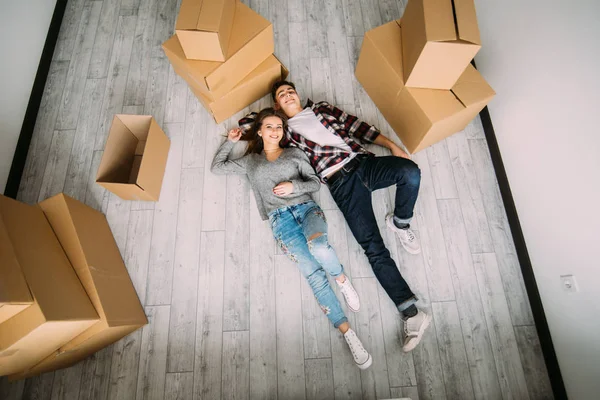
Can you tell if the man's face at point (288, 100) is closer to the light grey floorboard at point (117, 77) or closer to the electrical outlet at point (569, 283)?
the light grey floorboard at point (117, 77)

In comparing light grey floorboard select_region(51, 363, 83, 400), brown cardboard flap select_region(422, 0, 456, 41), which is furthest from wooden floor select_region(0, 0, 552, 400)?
brown cardboard flap select_region(422, 0, 456, 41)

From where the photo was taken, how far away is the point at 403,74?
1670mm

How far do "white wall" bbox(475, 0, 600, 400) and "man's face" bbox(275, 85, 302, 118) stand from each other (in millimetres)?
1161

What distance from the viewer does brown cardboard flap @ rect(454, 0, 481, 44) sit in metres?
1.38

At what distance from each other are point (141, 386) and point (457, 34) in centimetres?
214

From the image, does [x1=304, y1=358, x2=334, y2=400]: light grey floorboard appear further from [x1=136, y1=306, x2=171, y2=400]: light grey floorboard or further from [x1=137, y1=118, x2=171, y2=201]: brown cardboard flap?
[x1=137, y1=118, x2=171, y2=201]: brown cardboard flap

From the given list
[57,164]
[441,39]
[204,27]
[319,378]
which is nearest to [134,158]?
[57,164]

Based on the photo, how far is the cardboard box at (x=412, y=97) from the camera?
5.36 feet

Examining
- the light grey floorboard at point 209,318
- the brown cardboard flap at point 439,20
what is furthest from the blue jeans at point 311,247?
the brown cardboard flap at point 439,20

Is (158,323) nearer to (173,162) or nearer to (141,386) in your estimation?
(141,386)

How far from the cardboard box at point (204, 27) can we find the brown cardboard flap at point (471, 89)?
1189 mm

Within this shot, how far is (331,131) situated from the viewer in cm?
177

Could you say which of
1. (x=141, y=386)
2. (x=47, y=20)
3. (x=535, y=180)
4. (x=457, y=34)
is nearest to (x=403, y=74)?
(x=457, y=34)

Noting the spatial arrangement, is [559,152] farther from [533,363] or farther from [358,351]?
[358,351]
